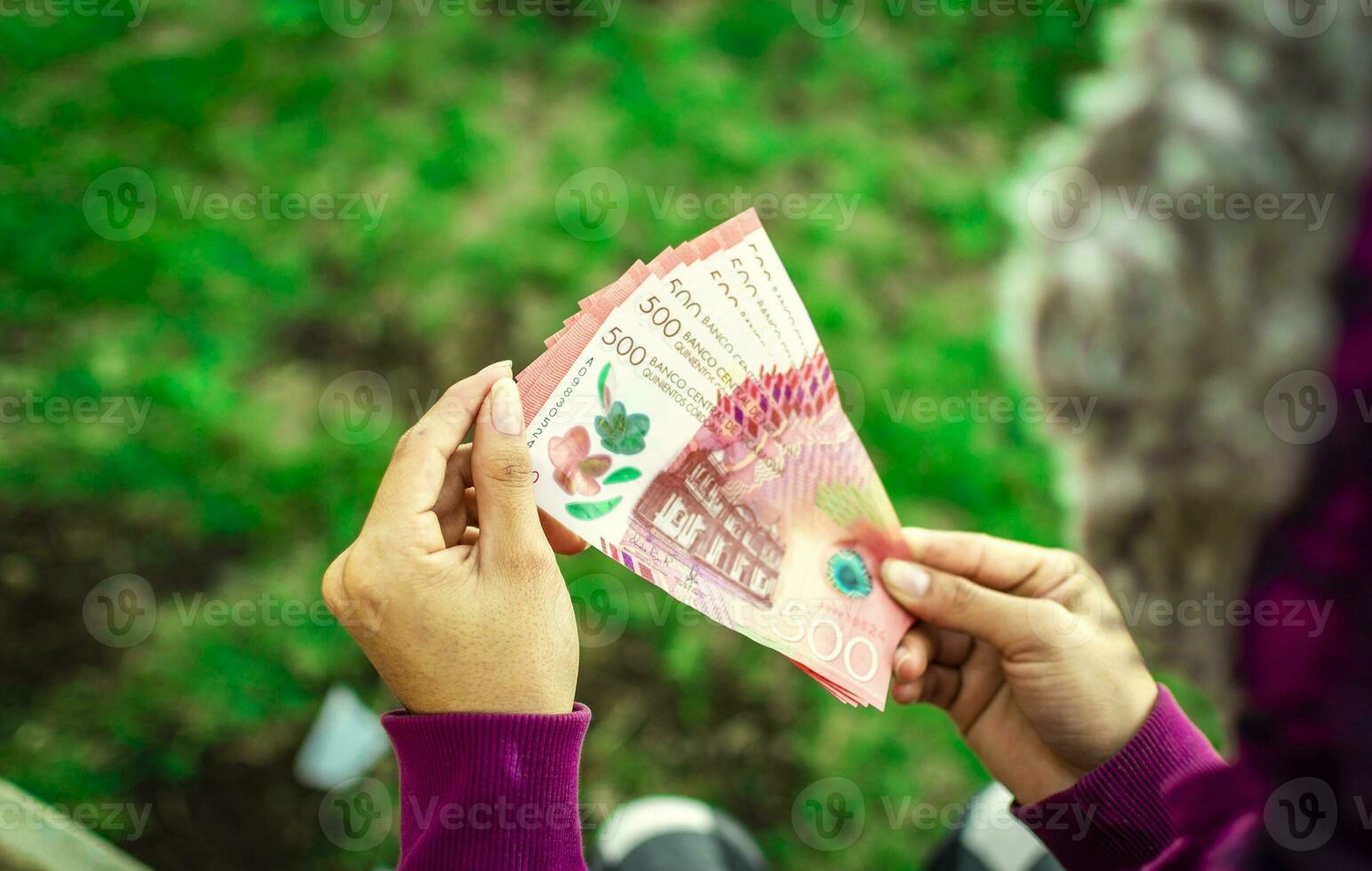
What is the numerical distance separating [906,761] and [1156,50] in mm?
1836

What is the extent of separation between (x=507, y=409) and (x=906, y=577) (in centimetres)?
66

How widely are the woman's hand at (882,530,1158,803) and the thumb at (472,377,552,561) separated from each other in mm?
598

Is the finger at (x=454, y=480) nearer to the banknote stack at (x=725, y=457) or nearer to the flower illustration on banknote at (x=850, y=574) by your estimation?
the banknote stack at (x=725, y=457)

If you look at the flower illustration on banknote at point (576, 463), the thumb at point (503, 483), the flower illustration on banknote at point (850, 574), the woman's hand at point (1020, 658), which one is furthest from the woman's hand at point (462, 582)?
the woman's hand at point (1020, 658)

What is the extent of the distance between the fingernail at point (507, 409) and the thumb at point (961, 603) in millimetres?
631

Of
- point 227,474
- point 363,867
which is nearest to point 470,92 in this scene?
point 227,474

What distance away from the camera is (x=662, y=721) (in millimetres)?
2020

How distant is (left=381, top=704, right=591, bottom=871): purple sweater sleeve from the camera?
98 cm

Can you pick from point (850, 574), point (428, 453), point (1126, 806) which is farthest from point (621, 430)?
point (1126, 806)

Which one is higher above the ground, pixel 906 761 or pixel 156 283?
pixel 156 283

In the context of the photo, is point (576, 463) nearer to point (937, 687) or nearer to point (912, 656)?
point (912, 656)

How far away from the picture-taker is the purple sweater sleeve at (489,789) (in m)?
0.98

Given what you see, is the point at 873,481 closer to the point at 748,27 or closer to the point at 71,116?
the point at 748,27

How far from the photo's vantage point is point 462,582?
3.43ft
